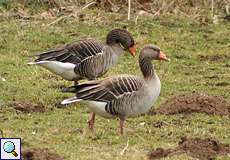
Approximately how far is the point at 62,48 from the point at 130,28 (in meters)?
5.07

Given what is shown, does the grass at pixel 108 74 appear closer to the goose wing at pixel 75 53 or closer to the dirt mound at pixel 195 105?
the dirt mound at pixel 195 105

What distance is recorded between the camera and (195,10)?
18.1 m

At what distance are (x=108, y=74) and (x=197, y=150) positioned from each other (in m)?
5.02

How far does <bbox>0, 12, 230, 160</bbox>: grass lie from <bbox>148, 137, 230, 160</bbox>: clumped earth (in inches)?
6.8

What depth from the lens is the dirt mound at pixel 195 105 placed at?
11.1 meters

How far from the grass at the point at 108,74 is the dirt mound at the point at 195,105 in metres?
0.18

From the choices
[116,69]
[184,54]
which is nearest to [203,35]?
[184,54]

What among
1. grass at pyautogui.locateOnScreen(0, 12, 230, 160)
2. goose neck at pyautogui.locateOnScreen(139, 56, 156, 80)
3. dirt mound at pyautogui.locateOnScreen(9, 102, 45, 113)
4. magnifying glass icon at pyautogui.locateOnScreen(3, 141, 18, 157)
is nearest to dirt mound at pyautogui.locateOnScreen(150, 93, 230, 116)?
grass at pyautogui.locateOnScreen(0, 12, 230, 160)

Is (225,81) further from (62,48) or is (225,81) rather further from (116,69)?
(62,48)

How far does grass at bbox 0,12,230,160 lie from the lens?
9.46 m

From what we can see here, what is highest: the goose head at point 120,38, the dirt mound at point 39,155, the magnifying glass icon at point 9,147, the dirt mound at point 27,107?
the goose head at point 120,38

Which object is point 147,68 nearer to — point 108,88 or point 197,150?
point 108,88

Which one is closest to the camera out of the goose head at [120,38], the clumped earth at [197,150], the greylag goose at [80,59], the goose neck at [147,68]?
the clumped earth at [197,150]

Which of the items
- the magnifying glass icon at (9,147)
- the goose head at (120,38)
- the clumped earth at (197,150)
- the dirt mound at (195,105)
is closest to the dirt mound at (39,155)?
the magnifying glass icon at (9,147)
